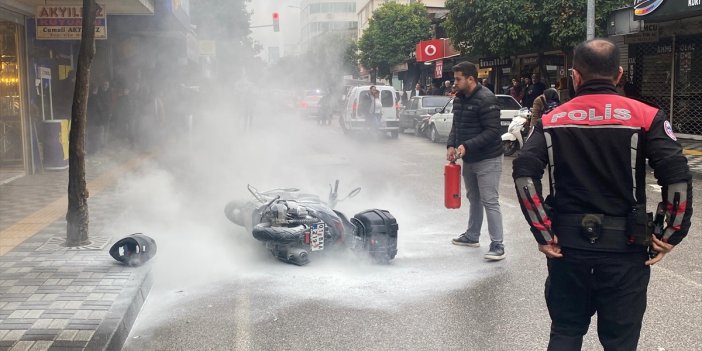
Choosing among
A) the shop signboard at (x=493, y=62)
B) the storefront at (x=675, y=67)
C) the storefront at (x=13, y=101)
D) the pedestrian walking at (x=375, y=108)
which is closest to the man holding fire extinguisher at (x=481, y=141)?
the storefront at (x=13, y=101)

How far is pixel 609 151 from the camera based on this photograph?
110 inches

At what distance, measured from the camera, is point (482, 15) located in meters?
21.3

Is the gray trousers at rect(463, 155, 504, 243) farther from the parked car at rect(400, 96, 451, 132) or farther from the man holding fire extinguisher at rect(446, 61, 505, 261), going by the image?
the parked car at rect(400, 96, 451, 132)

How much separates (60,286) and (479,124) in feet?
11.6

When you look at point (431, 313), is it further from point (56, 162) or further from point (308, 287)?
point (56, 162)

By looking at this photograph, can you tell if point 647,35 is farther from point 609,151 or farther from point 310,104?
point 609,151

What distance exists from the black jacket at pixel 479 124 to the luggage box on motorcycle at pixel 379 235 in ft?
3.04

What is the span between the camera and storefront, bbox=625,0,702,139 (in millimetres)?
17078

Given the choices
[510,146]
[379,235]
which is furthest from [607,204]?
[510,146]

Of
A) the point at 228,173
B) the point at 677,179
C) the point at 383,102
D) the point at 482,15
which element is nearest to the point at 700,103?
the point at 482,15

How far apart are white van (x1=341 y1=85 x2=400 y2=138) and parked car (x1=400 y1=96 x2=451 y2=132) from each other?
1.44 m

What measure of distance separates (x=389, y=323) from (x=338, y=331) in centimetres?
35

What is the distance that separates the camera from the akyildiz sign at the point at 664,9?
45.5ft

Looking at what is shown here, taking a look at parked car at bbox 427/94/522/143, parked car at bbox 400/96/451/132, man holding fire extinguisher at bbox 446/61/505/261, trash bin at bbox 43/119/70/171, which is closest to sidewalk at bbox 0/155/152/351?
man holding fire extinguisher at bbox 446/61/505/261
